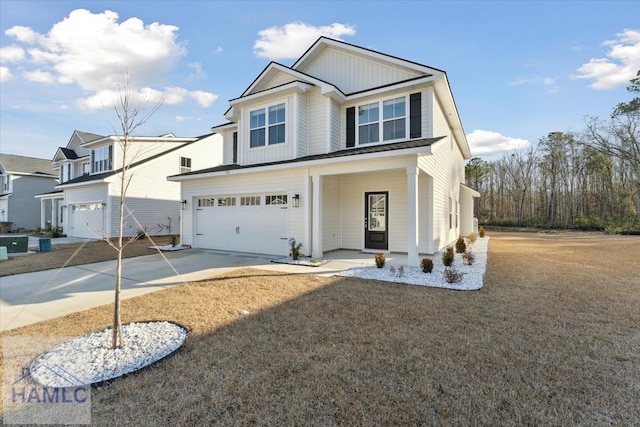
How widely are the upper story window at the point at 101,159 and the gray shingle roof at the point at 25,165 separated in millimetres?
12765

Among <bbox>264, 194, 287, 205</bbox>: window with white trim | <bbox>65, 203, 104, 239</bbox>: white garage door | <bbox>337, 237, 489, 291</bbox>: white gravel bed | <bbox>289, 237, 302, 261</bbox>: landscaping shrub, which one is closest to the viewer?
<bbox>337, 237, 489, 291</bbox>: white gravel bed

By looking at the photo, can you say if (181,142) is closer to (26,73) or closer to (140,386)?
(26,73)

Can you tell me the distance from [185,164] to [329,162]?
1470cm

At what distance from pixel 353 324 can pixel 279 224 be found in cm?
662

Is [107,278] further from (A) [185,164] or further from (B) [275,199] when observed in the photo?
(A) [185,164]

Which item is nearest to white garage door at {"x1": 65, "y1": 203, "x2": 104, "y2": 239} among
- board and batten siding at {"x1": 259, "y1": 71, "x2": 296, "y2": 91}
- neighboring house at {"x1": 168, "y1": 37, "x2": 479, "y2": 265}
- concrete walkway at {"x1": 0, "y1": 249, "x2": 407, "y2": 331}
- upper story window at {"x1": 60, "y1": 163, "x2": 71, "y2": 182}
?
upper story window at {"x1": 60, "y1": 163, "x2": 71, "y2": 182}

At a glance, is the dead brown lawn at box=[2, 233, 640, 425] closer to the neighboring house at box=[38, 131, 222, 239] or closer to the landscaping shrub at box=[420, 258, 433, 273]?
the landscaping shrub at box=[420, 258, 433, 273]

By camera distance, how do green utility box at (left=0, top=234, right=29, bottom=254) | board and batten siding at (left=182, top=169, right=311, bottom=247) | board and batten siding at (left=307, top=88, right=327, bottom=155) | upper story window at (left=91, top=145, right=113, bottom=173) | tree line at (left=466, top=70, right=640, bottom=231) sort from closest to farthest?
board and batten siding at (left=182, top=169, right=311, bottom=247) < board and batten siding at (left=307, top=88, right=327, bottom=155) < green utility box at (left=0, top=234, right=29, bottom=254) < upper story window at (left=91, top=145, right=113, bottom=173) < tree line at (left=466, top=70, right=640, bottom=231)

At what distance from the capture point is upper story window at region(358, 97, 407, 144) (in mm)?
10125

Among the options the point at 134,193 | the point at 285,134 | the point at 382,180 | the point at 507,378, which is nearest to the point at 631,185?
the point at 382,180

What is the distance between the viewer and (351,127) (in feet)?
36.1

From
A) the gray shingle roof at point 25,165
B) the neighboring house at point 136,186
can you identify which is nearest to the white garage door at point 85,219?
the neighboring house at point 136,186

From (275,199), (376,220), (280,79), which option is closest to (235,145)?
(280,79)

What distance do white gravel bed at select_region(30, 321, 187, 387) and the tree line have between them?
31574 millimetres
